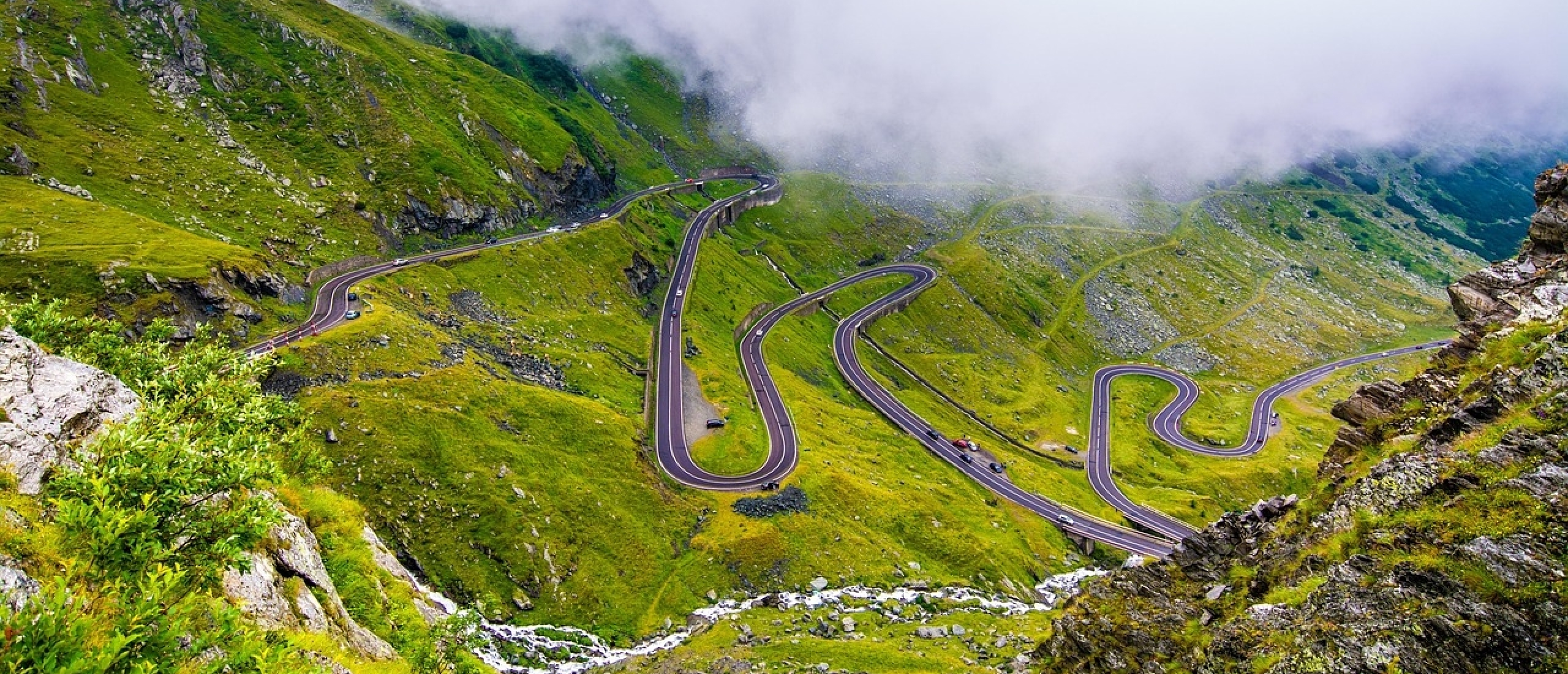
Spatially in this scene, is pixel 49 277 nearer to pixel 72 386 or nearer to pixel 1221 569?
pixel 72 386

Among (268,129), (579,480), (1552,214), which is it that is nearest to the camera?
(1552,214)

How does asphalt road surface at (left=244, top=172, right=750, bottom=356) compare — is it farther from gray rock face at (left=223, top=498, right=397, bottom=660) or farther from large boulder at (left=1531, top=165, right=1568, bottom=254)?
large boulder at (left=1531, top=165, right=1568, bottom=254)

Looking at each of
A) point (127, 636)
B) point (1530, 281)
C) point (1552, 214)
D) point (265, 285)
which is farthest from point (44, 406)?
point (265, 285)

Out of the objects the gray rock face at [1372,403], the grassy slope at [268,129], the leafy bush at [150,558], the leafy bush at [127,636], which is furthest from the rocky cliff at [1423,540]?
the grassy slope at [268,129]

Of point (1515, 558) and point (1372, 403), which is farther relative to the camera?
point (1372, 403)

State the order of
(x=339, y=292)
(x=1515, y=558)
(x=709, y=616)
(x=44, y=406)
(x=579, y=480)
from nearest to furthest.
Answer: (x=44, y=406)
(x=1515, y=558)
(x=709, y=616)
(x=579, y=480)
(x=339, y=292)

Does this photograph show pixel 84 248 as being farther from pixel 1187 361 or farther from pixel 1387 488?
pixel 1187 361

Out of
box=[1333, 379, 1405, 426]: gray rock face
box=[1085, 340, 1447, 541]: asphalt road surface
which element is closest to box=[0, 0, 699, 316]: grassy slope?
box=[1333, 379, 1405, 426]: gray rock face
